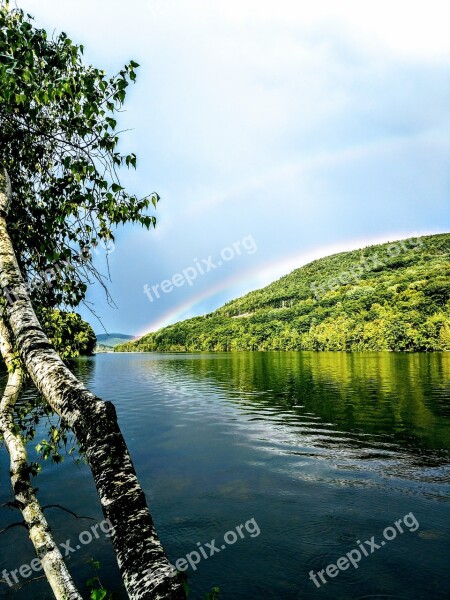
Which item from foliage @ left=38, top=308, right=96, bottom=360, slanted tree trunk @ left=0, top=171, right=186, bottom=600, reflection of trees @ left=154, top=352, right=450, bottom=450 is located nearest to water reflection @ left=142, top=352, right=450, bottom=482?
reflection of trees @ left=154, top=352, right=450, bottom=450

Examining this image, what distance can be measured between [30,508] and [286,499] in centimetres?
1397

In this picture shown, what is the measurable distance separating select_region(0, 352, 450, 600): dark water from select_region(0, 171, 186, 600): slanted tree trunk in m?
10.2

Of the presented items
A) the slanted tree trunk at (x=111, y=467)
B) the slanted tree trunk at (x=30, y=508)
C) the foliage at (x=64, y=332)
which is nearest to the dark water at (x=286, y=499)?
the foliage at (x=64, y=332)

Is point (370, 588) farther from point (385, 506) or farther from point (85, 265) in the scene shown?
Result: point (85, 265)

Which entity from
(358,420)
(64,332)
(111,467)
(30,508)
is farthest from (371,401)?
(111,467)

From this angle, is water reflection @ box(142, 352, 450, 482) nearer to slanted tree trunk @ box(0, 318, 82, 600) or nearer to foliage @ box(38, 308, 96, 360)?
foliage @ box(38, 308, 96, 360)

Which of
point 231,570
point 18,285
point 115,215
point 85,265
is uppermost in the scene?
point 115,215

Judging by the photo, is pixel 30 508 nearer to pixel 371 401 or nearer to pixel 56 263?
pixel 56 263

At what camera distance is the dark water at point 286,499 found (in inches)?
447

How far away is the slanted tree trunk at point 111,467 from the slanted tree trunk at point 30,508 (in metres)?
1.92

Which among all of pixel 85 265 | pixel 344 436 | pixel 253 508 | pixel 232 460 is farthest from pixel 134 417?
pixel 85 265

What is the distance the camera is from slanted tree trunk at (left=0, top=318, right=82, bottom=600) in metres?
4.61

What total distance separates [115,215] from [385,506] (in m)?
15.7

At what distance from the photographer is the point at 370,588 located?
35.1ft
